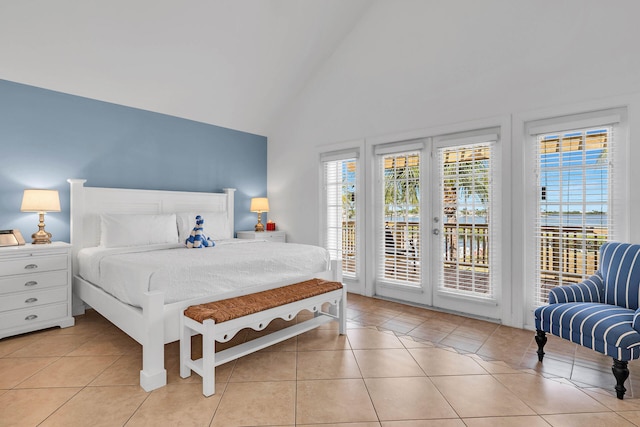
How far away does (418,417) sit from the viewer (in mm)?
1864

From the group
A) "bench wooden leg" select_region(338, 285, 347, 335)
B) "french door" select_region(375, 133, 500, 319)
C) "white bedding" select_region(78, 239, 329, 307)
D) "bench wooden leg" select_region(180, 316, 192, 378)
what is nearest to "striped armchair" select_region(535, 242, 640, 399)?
"french door" select_region(375, 133, 500, 319)

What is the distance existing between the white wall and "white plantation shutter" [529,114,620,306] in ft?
0.59

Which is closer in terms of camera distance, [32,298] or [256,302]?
[256,302]

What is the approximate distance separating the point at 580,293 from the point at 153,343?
3.10 meters

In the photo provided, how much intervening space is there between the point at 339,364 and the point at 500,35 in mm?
3397

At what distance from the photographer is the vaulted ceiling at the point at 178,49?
307 cm

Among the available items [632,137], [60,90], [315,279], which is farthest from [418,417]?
[60,90]

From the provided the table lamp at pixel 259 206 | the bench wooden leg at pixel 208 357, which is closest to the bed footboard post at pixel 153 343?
the bench wooden leg at pixel 208 357

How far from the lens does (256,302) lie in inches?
97.0

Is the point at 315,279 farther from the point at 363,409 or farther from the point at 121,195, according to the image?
the point at 121,195

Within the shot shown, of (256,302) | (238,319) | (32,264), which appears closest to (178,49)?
(32,264)

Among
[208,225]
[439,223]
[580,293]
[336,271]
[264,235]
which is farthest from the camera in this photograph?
[264,235]

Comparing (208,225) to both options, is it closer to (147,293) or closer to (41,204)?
(41,204)

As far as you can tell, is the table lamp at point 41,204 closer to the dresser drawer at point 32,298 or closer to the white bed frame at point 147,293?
the white bed frame at point 147,293
